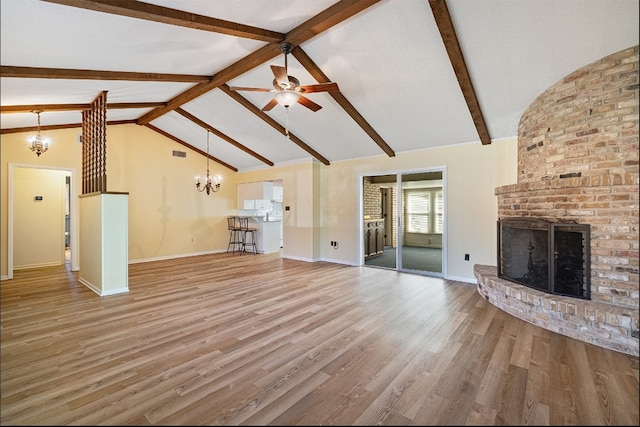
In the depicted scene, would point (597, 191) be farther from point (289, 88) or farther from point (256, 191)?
point (256, 191)

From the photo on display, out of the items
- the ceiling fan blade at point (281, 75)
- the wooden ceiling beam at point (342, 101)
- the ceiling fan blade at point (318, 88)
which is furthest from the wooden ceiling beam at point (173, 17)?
the ceiling fan blade at point (318, 88)

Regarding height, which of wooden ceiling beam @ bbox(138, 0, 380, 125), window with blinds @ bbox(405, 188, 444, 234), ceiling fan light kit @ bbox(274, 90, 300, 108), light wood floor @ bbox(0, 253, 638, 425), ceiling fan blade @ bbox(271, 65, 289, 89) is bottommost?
light wood floor @ bbox(0, 253, 638, 425)

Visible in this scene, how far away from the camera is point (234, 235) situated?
339 inches

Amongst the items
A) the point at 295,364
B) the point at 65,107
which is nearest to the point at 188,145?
the point at 65,107

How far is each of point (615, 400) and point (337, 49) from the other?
3877mm

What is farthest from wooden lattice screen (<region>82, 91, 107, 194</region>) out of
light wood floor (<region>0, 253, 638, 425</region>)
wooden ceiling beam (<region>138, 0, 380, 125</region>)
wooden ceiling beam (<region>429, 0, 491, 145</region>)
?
wooden ceiling beam (<region>429, 0, 491, 145</region>)

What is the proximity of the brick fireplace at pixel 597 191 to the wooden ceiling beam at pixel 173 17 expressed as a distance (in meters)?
3.23

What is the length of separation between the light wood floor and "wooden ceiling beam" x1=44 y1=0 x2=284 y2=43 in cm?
238

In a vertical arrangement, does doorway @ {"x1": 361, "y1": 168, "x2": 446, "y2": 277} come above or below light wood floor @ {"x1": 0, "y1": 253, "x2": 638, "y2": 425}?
above

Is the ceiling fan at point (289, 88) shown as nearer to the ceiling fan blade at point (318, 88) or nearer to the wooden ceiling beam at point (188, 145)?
the ceiling fan blade at point (318, 88)

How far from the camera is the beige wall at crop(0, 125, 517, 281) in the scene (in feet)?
15.5

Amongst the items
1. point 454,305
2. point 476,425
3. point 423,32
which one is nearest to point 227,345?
point 476,425

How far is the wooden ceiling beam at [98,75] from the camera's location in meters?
2.50

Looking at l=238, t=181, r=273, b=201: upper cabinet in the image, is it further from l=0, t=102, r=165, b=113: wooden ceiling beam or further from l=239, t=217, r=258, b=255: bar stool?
l=0, t=102, r=165, b=113: wooden ceiling beam
